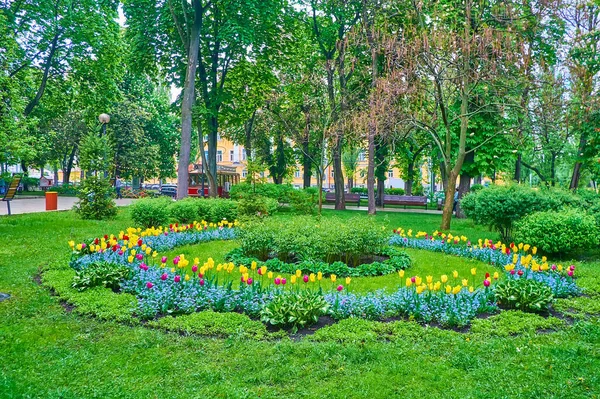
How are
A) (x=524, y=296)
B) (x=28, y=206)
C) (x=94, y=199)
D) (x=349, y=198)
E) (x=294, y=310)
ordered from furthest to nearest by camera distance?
(x=349, y=198)
(x=28, y=206)
(x=94, y=199)
(x=524, y=296)
(x=294, y=310)

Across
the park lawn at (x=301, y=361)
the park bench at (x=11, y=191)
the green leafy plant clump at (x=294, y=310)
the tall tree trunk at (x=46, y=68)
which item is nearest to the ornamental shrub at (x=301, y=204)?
the park bench at (x=11, y=191)

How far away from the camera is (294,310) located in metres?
4.99

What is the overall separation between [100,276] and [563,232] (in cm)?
897

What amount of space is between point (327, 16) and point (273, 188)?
9.19 m

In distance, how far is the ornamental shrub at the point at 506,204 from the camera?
1061 centimetres

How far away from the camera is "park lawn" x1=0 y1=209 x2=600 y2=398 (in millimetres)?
3432

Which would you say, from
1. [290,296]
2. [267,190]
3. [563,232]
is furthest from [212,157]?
[290,296]

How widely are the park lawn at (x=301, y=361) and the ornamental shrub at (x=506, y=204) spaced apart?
18.2ft

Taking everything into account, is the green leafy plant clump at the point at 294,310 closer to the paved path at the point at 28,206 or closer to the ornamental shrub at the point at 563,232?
the ornamental shrub at the point at 563,232

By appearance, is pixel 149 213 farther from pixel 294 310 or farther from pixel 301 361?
pixel 301 361

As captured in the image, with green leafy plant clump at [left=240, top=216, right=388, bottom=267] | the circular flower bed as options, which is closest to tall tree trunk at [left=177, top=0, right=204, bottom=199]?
green leafy plant clump at [left=240, top=216, right=388, bottom=267]

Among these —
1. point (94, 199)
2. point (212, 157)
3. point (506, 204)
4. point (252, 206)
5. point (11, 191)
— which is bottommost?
point (252, 206)

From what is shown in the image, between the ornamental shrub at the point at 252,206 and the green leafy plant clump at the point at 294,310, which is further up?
the ornamental shrub at the point at 252,206

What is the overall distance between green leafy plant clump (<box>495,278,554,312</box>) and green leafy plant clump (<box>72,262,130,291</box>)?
535 cm
